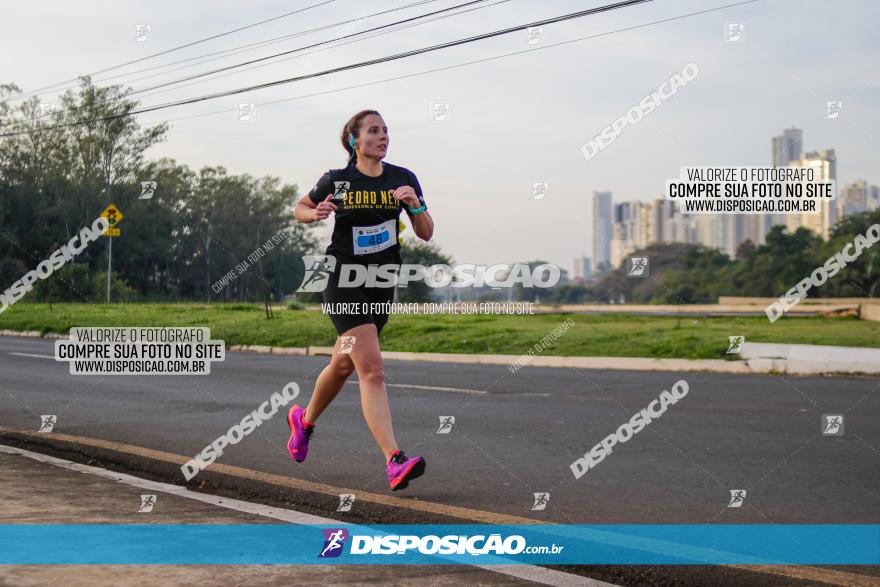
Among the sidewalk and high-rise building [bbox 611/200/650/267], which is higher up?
high-rise building [bbox 611/200/650/267]

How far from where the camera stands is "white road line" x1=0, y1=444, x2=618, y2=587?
3.89 metres

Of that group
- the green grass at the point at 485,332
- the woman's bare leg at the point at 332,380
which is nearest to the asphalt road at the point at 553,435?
the woman's bare leg at the point at 332,380

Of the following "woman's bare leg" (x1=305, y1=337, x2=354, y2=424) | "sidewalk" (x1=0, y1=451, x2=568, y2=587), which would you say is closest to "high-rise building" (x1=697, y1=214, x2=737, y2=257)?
"woman's bare leg" (x1=305, y1=337, x2=354, y2=424)

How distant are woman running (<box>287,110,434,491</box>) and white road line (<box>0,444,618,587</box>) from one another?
640 millimetres

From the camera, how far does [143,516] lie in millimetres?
4887

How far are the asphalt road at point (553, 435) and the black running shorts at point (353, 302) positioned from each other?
1041mm

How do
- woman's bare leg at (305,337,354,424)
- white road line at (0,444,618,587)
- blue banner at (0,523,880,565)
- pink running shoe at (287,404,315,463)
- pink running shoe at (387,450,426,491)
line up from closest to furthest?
white road line at (0,444,618,587), blue banner at (0,523,880,565), pink running shoe at (387,450,426,491), woman's bare leg at (305,337,354,424), pink running shoe at (287,404,315,463)

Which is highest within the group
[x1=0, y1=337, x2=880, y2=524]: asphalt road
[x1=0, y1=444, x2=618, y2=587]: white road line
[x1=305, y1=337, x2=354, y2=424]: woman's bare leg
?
[x1=305, y1=337, x2=354, y2=424]: woman's bare leg

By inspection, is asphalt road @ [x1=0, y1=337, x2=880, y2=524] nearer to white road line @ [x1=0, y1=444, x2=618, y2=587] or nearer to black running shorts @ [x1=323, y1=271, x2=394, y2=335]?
white road line @ [x1=0, y1=444, x2=618, y2=587]

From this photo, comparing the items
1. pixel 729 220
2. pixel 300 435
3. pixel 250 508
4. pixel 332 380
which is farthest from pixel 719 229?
pixel 250 508

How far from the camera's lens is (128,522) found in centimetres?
474

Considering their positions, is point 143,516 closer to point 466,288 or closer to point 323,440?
point 323,440

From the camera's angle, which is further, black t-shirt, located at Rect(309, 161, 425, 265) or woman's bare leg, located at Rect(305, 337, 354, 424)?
woman's bare leg, located at Rect(305, 337, 354, 424)

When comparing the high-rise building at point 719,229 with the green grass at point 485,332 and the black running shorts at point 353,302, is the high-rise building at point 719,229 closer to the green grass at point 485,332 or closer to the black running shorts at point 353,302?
the green grass at point 485,332
